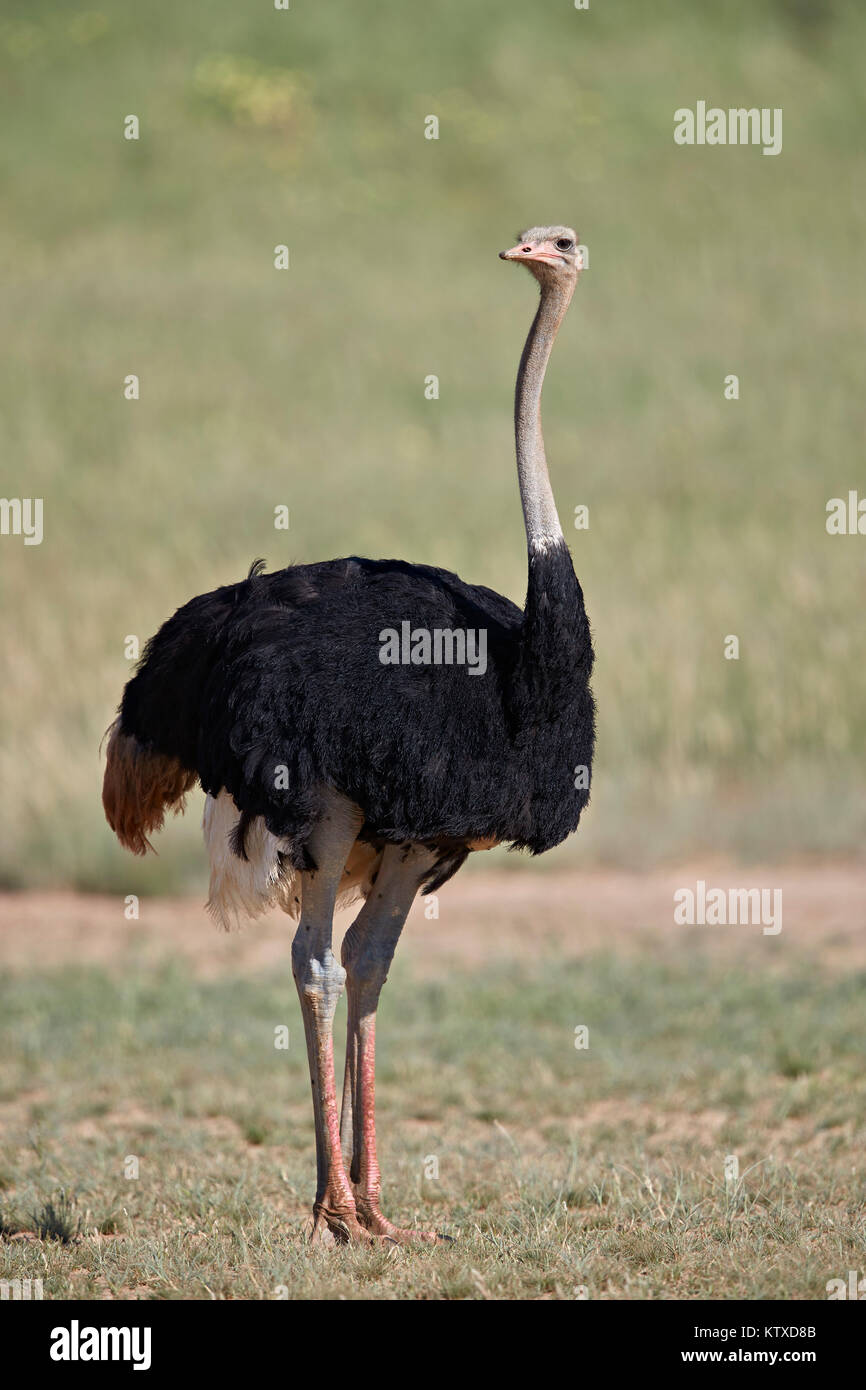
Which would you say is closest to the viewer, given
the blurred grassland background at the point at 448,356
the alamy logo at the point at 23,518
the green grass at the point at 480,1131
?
the green grass at the point at 480,1131

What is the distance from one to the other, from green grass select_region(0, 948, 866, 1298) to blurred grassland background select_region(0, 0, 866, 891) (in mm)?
2601

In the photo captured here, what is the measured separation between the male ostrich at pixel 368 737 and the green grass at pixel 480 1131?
0.47 meters

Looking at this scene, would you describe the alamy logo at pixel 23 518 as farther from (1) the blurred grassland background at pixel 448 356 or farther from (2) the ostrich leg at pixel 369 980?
(2) the ostrich leg at pixel 369 980

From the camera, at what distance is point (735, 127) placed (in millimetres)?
30156

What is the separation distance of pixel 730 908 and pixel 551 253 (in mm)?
6177

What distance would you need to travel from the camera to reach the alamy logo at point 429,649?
530cm

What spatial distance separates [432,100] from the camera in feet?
104

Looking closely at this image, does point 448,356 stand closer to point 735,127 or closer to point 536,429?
point 735,127

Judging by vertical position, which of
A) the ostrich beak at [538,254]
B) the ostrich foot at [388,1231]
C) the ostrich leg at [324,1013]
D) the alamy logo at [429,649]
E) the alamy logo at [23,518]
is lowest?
the ostrich foot at [388,1231]

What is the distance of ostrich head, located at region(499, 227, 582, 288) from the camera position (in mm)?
5461

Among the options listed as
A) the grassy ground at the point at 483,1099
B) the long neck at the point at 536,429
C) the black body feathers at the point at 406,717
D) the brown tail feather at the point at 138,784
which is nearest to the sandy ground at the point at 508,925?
the grassy ground at the point at 483,1099

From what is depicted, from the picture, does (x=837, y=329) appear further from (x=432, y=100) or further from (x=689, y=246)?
(x=432, y=100)

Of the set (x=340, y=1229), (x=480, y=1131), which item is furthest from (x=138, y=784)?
(x=480, y=1131)
